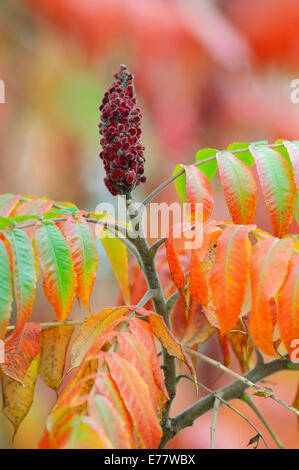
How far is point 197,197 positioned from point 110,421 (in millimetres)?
319

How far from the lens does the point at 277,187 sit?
681 mm

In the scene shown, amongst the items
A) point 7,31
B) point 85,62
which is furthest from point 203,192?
point 7,31

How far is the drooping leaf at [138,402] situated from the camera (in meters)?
0.50

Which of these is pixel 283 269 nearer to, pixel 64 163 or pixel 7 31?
pixel 64 163

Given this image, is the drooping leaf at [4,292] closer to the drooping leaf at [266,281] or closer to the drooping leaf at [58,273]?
the drooping leaf at [58,273]

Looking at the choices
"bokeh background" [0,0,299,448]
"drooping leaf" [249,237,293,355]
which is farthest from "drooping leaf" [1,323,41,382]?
"bokeh background" [0,0,299,448]

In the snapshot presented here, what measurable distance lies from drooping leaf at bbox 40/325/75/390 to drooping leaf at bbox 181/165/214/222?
10.7 inches

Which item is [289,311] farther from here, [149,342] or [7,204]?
[7,204]

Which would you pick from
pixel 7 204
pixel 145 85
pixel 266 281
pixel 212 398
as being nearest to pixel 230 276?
pixel 266 281

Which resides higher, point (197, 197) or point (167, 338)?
point (197, 197)

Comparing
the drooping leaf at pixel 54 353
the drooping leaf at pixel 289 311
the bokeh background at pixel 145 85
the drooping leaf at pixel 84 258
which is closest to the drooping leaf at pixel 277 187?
the drooping leaf at pixel 289 311

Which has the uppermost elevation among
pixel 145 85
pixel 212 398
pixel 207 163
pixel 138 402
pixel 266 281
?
pixel 145 85

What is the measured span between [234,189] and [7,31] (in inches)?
67.2

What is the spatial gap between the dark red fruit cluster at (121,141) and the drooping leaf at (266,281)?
0.22 m
